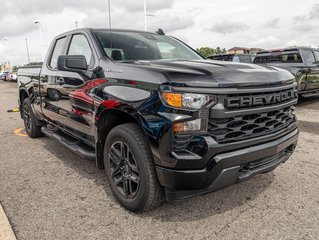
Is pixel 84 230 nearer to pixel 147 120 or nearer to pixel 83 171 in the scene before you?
pixel 147 120

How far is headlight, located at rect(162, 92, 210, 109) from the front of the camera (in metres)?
2.31

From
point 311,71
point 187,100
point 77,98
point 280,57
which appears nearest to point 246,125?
point 187,100

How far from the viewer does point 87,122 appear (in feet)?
11.4

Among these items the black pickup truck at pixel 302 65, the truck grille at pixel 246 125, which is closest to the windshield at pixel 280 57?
the black pickup truck at pixel 302 65

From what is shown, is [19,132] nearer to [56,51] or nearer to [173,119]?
[56,51]

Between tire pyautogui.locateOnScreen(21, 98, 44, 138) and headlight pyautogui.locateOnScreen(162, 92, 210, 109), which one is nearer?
headlight pyautogui.locateOnScreen(162, 92, 210, 109)

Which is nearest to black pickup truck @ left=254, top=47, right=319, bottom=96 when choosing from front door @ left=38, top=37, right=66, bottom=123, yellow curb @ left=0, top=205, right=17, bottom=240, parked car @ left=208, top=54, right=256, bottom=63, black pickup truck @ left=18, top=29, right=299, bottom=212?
parked car @ left=208, top=54, right=256, bottom=63

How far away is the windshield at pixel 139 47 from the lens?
3.46 m

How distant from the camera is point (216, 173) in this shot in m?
2.36

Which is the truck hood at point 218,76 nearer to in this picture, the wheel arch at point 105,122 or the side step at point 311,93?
the wheel arch at point 105,122

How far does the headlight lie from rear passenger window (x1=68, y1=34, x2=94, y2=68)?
4.56 feet

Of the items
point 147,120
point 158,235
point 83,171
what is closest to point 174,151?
point 147,120

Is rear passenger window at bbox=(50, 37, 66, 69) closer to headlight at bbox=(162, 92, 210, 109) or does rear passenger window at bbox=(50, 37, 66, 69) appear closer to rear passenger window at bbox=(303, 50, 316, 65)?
headlight at bbox=(162, 92, 210, 109)

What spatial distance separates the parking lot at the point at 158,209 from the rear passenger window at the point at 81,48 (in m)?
1.48
